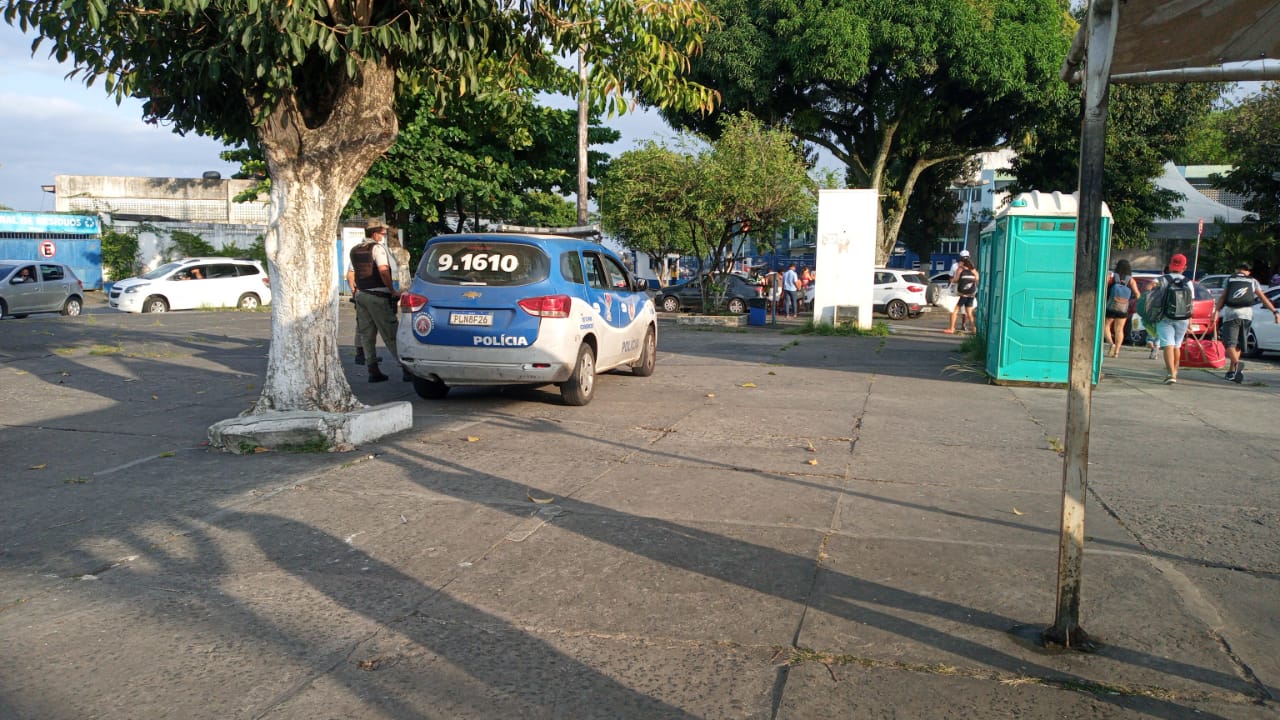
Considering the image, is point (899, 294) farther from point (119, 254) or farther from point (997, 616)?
point (119, 254)

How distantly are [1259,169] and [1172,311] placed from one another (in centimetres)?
2619

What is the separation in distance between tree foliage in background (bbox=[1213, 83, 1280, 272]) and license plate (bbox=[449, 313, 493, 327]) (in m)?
32.7

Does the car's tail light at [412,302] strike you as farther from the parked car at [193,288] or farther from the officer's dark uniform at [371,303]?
the parked car at [193,288]

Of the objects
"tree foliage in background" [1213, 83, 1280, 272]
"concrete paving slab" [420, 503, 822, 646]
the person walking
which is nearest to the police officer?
"concrete paving slab" [420, 503, 822, 646]

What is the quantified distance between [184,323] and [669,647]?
63.9ft

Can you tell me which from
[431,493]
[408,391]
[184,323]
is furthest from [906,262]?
[431,493]

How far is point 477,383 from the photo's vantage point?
9.52m

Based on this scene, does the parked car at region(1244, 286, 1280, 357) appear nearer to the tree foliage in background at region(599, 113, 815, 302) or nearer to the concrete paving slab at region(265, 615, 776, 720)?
the tree foliage in background at region(599, 113, 815, 302)

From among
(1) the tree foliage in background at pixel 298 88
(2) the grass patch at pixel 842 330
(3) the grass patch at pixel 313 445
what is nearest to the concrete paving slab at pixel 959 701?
(3) the grass patch at pixel 313 445

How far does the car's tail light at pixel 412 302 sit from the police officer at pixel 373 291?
1399 millimetres

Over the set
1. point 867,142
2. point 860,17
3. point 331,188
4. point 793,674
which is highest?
point 860,17

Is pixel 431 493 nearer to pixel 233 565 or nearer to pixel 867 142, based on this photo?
pixel 233 565

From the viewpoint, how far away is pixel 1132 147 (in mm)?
34688

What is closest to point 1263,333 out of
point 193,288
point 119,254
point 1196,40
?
point 1196,40
